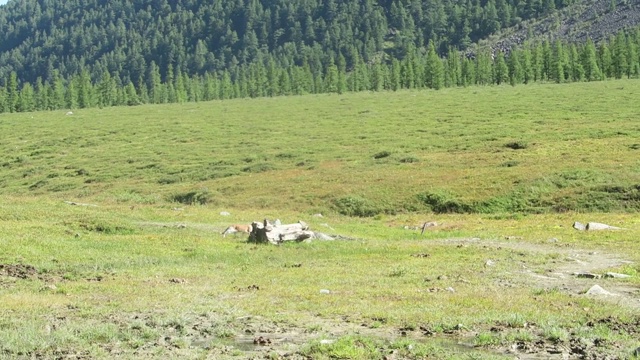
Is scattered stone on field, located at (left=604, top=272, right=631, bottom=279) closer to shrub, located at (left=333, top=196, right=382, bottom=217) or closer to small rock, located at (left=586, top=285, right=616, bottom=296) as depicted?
small rock, located at (left=586, top=285, right=616, bottom=296)

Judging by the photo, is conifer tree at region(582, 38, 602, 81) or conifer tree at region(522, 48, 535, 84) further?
conifer tree at region(522, 48, 535, 84)

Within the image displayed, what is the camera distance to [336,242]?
32250 mm

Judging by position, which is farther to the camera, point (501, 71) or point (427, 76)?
point (427, 76)

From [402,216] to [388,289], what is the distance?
28064 millimetres

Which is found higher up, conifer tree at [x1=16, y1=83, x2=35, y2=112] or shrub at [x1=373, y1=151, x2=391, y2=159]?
conifer tree at [x1=16, y1=83, x2=35, y2=112]

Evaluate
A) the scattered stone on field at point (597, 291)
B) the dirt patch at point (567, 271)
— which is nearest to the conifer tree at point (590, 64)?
the dirt patch at point (567, 271)

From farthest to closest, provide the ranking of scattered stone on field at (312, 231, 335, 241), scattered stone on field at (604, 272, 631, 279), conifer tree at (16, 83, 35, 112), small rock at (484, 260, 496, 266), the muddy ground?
1. conifer tree at (16, 83, 35, 112)
2. scattered stone on field at (312, 231, 335, 241)
3. small rock at (484, 260, 496, 266)
4. scattered stone on field at (604, 272, 631, 279)
5. the muddy ground

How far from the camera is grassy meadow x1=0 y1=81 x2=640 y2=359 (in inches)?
559

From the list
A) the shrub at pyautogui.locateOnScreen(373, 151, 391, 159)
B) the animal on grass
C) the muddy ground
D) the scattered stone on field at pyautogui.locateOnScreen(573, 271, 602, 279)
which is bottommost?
the animal on grass

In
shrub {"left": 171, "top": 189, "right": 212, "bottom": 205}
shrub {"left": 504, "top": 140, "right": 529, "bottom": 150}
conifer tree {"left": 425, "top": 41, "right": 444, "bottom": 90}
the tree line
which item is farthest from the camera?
conifer tree {"left": 425, "top": 41, "right": 444, "bottom": 90}

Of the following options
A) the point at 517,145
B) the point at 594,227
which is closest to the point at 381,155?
the point at 517,145

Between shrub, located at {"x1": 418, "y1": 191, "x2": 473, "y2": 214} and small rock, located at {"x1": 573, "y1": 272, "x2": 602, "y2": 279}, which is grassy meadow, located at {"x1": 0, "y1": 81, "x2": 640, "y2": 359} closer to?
shrub, located at {"x1": 418, "y1": 191, "x2": 473, "y2": 214}

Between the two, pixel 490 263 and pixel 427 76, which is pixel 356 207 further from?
pixel 427 76

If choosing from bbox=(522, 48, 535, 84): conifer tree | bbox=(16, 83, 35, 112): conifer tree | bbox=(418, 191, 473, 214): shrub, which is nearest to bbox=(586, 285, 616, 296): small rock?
bbox=(418, 191, 473, 214): shrub
